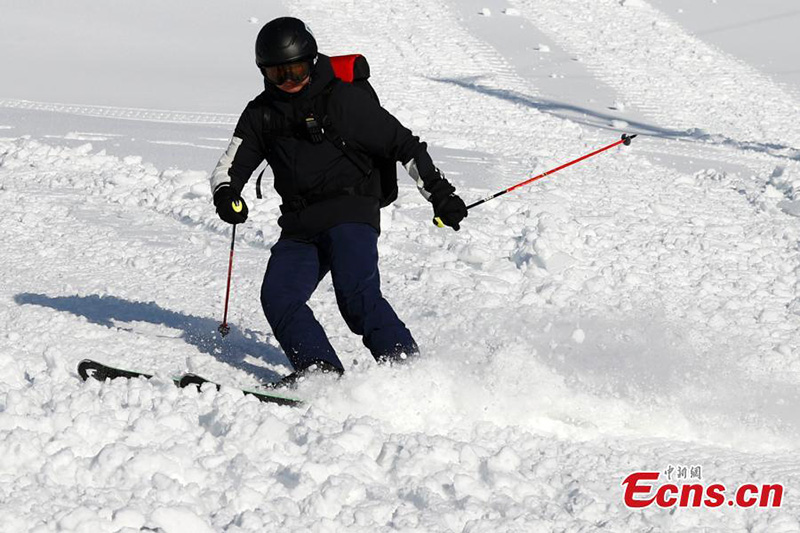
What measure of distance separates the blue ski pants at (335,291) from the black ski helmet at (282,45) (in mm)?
764

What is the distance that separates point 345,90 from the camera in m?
4.62

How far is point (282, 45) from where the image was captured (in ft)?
14.5

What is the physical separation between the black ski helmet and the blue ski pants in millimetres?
764

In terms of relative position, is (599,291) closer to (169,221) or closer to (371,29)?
(169,221)

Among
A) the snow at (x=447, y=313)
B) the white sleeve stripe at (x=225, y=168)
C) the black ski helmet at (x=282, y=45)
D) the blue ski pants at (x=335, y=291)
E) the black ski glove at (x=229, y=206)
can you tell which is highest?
the black ski helmet at (x=282, y=45)

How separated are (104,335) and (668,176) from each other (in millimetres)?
5956

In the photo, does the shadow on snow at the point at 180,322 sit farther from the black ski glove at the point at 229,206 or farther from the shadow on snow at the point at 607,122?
the shadow on snow at the point at 607,122

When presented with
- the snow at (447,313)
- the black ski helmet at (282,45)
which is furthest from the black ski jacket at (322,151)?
the snow at (447,313)

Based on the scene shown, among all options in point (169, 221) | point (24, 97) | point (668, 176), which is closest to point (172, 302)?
point (169, 221)

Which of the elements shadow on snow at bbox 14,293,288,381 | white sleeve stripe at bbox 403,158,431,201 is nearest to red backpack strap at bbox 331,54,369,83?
white sleeve stripe at bbox 403,158,431,201

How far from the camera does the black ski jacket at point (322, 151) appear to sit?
4.60 m

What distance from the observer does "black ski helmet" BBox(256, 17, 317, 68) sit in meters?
4.41

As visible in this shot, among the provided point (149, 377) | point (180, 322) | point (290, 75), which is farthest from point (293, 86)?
point (180, 322)

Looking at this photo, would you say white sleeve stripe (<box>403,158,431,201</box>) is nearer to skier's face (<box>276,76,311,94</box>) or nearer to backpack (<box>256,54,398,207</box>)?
backpack (<box>256,54,398,207</box>)
